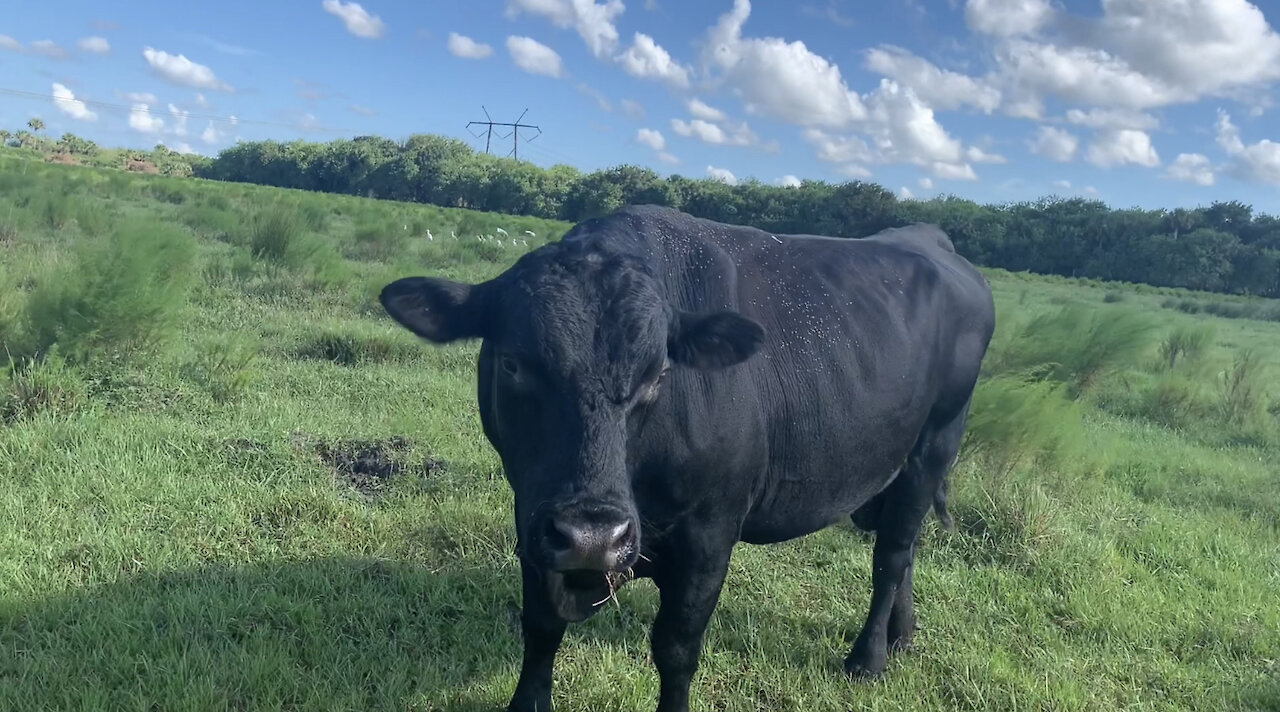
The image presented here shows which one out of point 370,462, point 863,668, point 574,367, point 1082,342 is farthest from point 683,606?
point 1082,342

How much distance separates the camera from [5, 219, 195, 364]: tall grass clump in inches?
244

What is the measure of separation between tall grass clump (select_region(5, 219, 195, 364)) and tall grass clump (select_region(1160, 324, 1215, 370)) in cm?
1401

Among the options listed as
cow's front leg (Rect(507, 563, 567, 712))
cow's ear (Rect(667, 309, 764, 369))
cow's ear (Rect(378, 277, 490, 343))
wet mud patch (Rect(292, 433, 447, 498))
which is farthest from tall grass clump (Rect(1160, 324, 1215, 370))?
cow's ear (Rect(378, 277, 490, 343))

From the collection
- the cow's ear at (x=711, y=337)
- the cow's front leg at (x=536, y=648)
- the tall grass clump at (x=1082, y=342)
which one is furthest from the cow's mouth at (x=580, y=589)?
the tall grass clump at (x=1082, y=342)

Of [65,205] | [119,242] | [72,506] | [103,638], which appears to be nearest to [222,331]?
[119,242]

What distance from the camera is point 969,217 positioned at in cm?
2934

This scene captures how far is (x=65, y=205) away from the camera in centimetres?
1534

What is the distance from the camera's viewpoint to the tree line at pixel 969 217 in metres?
17.6

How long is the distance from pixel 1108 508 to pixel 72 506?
6.49m

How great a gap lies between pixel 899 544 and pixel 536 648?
1856 millimetres

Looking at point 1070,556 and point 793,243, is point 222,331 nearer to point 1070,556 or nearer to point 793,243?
point 793,243

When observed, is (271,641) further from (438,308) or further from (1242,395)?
(1242,395)

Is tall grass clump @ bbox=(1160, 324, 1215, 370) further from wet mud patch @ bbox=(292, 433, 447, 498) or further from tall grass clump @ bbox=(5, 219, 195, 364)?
tall grass clump @ bbox=(5, 219, 195, 364)

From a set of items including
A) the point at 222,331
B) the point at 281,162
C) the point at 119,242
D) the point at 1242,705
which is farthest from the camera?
the point at 281,162
